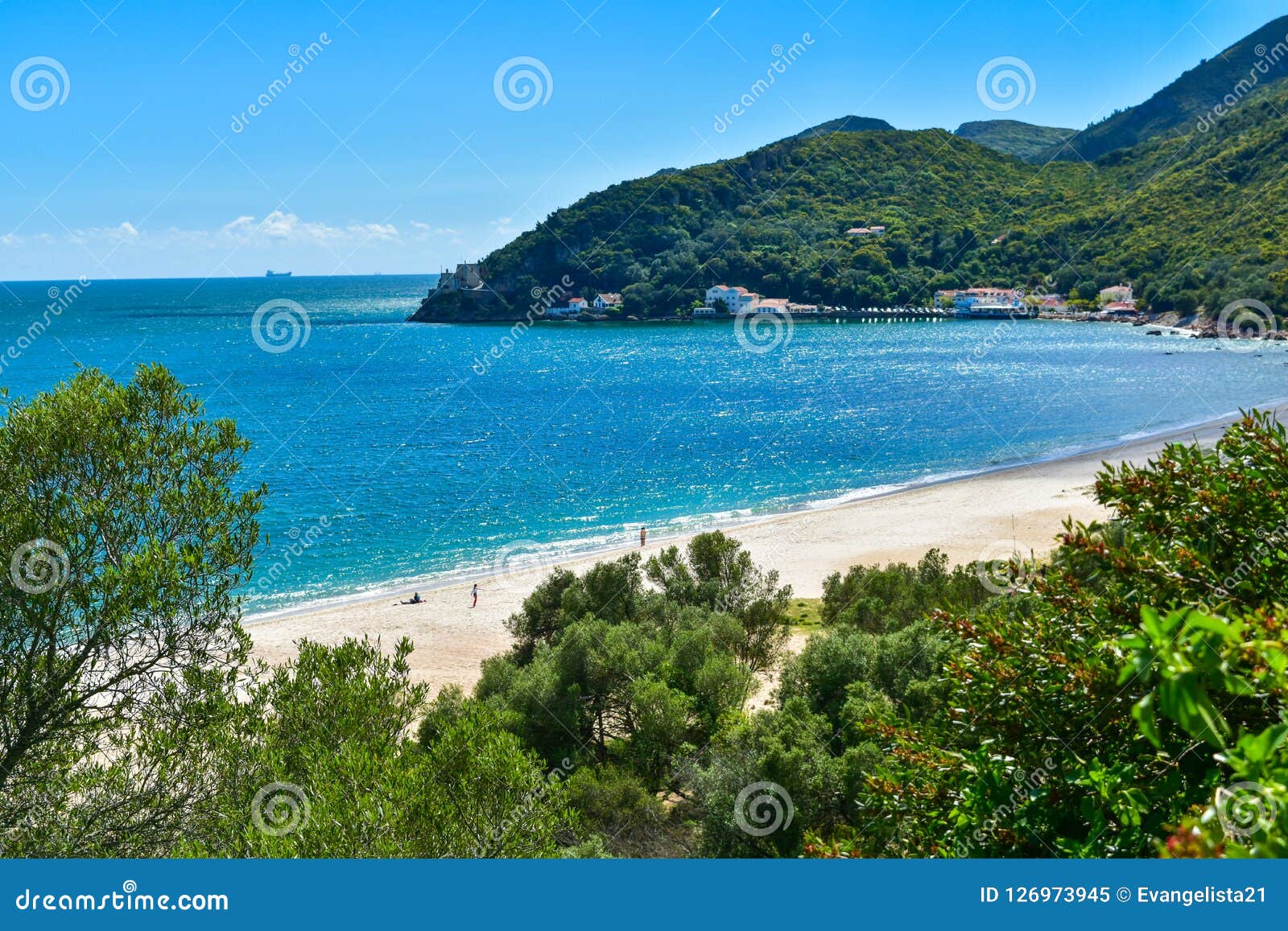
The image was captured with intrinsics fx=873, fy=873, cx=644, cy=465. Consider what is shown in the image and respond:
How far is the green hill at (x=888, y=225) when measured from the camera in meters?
124

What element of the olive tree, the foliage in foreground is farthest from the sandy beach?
the olive tree

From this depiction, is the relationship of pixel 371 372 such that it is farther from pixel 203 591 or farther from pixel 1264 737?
pixel 1264 737

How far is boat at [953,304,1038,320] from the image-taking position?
136m

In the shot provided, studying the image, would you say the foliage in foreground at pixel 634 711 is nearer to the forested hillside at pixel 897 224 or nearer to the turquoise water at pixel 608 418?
the turquoise water at pixel 608 418

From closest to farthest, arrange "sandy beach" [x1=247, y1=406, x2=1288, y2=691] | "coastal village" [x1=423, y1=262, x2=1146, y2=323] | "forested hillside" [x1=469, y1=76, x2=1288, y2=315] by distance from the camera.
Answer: "sandy beach" [x1=247, y1=406, x2=1288, y2=691] < "forested hillside" [x1=469, y1=76, x2=1288, y2=315] < "coastal village" [x1=423, y1=262, x2=1146, y2=323]

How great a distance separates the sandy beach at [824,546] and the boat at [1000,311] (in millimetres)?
89616

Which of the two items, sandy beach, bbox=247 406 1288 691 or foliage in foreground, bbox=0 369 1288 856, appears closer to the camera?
foliage in foreground, bbox=0 369 1288 856

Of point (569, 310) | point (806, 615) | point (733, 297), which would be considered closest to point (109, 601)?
point (806, 615)

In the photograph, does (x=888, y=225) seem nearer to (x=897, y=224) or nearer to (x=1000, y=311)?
(x=897, y=224)

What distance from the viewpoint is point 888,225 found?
149 metres

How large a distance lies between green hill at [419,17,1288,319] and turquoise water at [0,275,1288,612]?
18729mm

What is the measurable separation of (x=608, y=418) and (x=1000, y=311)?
9105 cm

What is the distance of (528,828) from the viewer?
8070mm

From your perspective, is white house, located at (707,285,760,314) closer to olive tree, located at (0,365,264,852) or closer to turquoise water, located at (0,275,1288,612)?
turquoise water, located at (0,275,1288,612)
